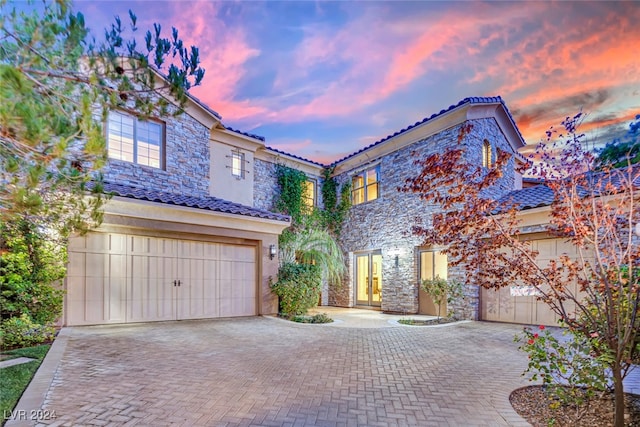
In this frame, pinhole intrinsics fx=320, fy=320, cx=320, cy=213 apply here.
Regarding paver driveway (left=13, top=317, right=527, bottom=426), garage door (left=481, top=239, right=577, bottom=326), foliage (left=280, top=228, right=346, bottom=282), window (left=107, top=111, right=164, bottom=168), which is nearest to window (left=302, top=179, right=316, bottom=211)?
foliage (left=280, top=228, right=346, bottom=282)

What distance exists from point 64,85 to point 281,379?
414 centimetres

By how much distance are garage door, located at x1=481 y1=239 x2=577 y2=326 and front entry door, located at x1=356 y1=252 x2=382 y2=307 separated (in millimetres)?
4262

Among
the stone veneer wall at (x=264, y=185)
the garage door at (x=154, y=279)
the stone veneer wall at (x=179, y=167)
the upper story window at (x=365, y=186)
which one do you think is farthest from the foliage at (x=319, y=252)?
the stone veneer wall at (x=179, y=167)

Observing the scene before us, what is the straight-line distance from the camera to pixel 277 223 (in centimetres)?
1108

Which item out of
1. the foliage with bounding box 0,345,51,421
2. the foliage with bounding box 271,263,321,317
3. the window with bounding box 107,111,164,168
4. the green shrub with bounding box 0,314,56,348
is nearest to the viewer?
the foliage with bounding box 0,345,51,421

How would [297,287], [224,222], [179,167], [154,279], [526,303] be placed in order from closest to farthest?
[154,279] < [526,303] < [224,222] < [297,287] < [179,167]

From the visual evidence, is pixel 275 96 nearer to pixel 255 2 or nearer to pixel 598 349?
pixel 255 2

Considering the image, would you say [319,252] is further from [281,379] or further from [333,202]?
[281,379]

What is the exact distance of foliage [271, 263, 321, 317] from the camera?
1058 centimetres

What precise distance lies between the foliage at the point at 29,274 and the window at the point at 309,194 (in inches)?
367

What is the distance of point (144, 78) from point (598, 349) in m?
5.01

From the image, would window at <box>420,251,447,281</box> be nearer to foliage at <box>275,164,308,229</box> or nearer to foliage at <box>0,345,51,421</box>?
foliage at <box>275,164,308,229</box>

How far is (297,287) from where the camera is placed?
1058 centimetres

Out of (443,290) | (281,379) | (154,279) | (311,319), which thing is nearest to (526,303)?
(443,290)
